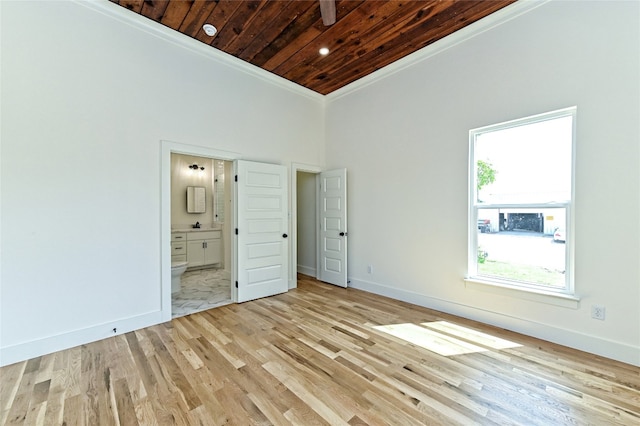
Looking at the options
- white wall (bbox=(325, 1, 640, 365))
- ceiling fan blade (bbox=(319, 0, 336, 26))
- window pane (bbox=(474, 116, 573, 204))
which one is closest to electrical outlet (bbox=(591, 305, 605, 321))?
white wall (bbox=(325, 1, 640, 365))

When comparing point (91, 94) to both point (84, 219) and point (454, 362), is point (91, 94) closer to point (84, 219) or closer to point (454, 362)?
point (84, 219)

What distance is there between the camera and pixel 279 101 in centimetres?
444

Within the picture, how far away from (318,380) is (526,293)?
2362 millimetres

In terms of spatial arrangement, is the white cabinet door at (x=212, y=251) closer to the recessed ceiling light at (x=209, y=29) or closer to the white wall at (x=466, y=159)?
the white wall at (x=466, y=159)

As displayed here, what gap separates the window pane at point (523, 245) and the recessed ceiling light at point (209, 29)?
3861mm

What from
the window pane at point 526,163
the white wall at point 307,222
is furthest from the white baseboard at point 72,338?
the window pane at point 526,163

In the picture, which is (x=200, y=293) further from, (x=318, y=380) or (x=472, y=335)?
(x=472, y=335)

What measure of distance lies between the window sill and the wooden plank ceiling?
119 inches

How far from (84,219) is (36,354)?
1280 millimetres

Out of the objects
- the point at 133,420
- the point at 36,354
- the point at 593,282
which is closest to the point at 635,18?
the point at 593,282

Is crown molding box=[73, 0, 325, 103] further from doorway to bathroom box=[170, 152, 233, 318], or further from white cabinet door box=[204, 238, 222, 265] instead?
white cabinet door box=[204, 238, 222, 265]

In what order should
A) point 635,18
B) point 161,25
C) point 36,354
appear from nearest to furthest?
point 635,18, point 36,354, point 161,25

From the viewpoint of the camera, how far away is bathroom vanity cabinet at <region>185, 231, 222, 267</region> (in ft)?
18.7

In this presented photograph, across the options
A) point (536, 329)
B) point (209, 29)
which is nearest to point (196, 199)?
point (209, 29)
